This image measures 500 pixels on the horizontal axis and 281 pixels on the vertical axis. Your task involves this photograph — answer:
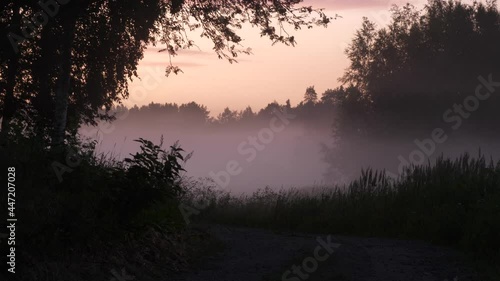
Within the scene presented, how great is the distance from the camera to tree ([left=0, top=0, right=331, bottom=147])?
17.8 m

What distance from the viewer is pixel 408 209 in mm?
17500

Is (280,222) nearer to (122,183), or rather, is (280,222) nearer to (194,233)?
(194,233)

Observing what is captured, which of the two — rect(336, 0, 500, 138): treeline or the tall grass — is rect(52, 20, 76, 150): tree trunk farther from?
rect(336, 0, 500, 138): treeline

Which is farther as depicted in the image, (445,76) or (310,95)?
(310,95)

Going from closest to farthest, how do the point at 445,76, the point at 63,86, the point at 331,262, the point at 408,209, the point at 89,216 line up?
the point at 89,216, the point at 331,262, the point at 408,209, the point at 63,86, the point at 445,76

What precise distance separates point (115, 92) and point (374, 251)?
1379cm

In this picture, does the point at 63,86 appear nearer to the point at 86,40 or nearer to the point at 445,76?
the point at 86,40

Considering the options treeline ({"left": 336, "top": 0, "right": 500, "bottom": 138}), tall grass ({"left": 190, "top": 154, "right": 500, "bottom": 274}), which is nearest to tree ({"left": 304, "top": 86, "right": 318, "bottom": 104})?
Result: treeline ({"left": 336, "top": 0, "right": 500, "bottom": 138})

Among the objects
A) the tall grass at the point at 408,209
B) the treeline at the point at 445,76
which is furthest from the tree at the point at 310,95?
the tall grass at the point at 408,209

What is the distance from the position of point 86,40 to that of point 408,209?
1118 cm

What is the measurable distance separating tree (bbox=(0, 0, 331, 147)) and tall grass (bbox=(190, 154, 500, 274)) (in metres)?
5.46

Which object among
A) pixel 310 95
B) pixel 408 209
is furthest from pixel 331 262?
pixel 310 95

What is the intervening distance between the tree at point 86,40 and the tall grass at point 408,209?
5459 mm

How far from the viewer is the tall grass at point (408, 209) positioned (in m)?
14.1
